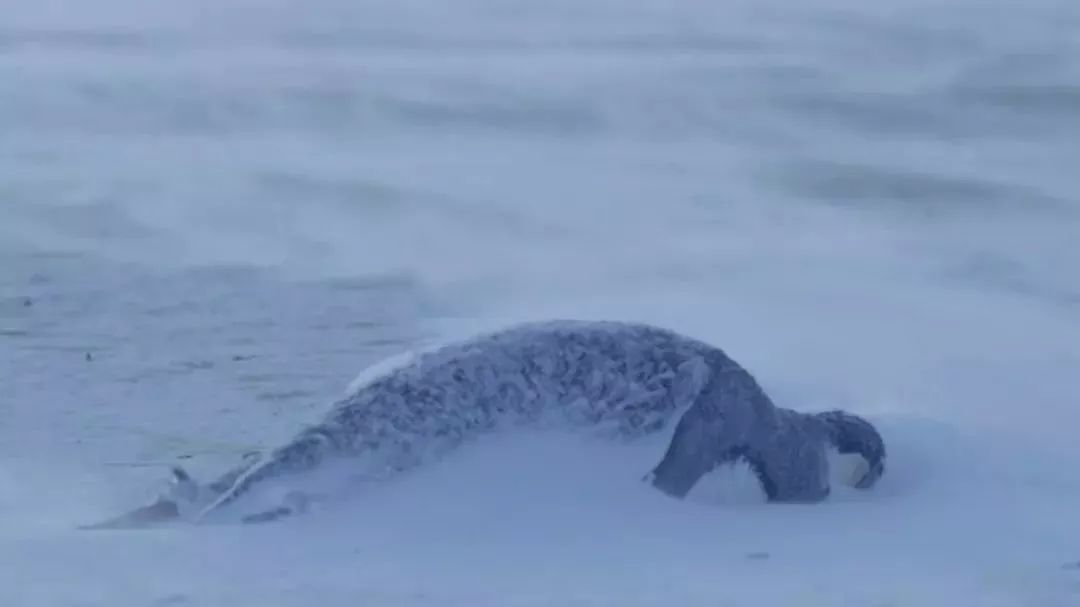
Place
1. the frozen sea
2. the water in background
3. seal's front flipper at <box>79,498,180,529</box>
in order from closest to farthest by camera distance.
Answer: the frozen sea, seal's front flipper at <box>79,498,180,529</box>, the water in background

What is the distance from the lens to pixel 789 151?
11281 millimetres

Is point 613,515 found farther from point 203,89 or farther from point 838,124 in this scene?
point 203,89

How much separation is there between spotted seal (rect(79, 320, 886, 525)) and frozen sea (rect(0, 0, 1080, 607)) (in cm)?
8

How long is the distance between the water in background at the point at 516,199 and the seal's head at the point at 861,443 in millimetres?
722

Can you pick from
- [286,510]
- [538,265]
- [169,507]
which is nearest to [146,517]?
[169,507]

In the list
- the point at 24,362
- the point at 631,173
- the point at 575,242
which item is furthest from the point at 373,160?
the point at 24,362

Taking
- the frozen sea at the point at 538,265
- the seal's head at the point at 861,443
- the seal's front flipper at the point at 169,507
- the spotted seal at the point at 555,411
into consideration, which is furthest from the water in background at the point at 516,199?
the spotted seal at the point at 555,411

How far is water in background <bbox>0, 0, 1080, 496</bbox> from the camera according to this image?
6133 millimetres

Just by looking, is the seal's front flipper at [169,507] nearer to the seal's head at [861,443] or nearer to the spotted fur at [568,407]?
the spotted fur at [568,407]

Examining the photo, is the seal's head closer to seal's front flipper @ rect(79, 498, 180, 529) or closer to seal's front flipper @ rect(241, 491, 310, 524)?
seal's front flipper @ rect(241, 491, 310, 524)

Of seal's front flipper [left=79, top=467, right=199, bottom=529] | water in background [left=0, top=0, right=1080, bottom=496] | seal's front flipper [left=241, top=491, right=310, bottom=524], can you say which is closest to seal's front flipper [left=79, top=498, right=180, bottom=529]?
seal's front flipper [left=79, top=467, right=199, bottom=529]

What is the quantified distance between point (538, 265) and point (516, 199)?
151 cm

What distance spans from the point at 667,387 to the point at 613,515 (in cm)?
39

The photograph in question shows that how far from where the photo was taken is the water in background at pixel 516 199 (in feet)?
20.1
